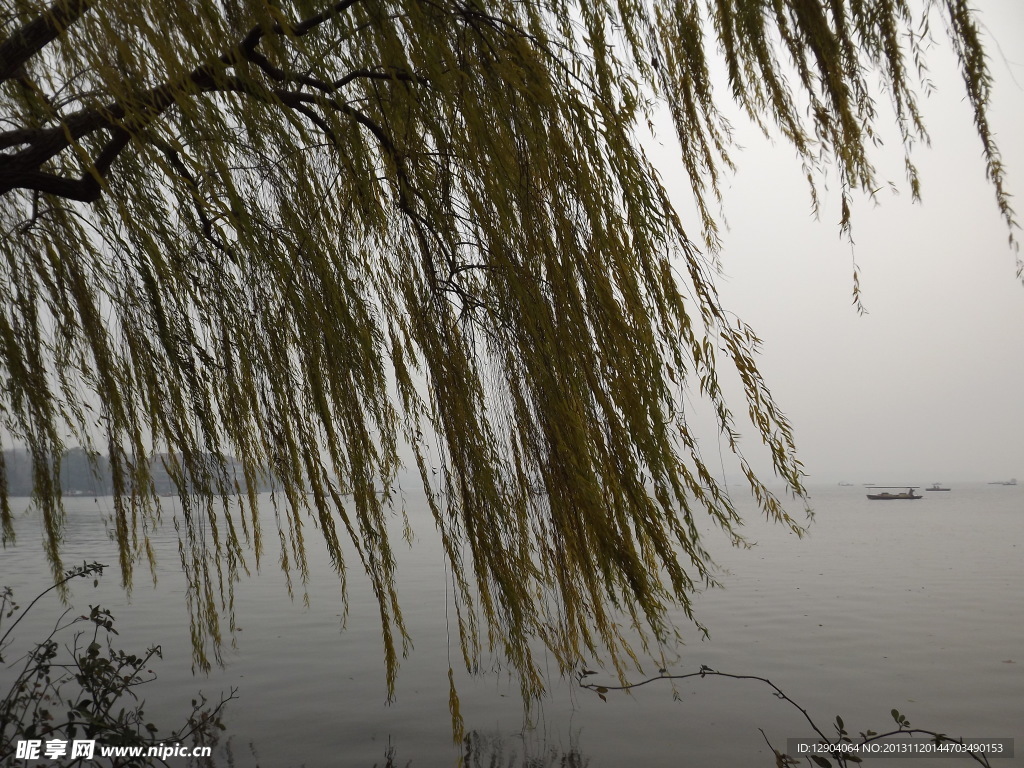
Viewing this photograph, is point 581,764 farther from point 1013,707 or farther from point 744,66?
point 744,66

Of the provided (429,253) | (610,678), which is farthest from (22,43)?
(610,678)

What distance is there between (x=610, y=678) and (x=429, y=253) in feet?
9.80

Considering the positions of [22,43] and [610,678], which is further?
[610,678]

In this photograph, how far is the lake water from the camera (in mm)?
3072

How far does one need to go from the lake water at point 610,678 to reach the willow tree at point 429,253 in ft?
2.79

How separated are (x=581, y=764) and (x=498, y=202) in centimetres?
230

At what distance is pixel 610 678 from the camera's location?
4016mm

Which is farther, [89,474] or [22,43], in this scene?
[89,474]

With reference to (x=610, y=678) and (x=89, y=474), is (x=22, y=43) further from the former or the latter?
(x=610, y=678)

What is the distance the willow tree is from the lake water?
85cm

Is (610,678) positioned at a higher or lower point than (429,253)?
lower

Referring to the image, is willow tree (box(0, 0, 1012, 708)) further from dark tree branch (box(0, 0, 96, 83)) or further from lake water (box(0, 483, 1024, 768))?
lake water (box(0, 483, 1024, 768))

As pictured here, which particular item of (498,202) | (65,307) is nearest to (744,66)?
(498,202)

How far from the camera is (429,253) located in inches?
71.1
